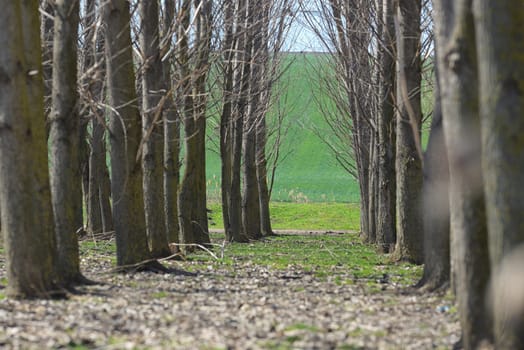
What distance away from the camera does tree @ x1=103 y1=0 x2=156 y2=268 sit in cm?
1105

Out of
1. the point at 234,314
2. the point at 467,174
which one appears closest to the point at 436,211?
the point at 234,314

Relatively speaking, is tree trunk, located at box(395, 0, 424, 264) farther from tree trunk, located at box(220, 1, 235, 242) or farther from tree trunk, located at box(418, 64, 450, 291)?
tree trunk, located at box(220, 1, 235, 242)

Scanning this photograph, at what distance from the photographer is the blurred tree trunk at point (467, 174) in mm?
5559

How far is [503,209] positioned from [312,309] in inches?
133

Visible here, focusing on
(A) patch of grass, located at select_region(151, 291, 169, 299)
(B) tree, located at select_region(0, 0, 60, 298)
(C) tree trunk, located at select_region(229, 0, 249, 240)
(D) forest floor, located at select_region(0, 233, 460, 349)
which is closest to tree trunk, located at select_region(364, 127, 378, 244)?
(C) tree trunk, located at select_region(229, 0, 249, 240)

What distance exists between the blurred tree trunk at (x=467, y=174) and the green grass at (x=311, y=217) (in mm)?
36450

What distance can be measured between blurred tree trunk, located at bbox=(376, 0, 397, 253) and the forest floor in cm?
492

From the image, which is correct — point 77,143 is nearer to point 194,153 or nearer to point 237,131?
point 194,153

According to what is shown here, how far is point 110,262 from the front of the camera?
13.6m

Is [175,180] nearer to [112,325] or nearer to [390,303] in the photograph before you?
[390,303]

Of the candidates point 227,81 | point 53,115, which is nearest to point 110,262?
point 53,115

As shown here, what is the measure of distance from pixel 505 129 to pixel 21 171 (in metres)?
5.04

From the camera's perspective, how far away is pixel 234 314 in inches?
297

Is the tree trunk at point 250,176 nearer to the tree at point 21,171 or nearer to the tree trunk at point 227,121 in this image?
the tree trunk at point 227,121
